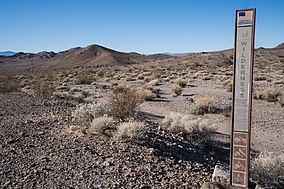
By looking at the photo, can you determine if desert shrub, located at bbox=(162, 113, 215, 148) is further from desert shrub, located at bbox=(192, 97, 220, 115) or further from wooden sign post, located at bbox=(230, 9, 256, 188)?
desert shrub, located at bbox=(192, 97, 220, 115)

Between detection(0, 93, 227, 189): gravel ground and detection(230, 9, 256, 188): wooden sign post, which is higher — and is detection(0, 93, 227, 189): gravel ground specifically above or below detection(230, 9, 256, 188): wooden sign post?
below

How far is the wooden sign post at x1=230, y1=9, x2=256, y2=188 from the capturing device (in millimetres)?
4840

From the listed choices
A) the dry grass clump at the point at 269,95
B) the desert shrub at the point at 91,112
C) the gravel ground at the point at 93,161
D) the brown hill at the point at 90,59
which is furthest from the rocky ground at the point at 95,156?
the brown hill at the point at 90,59

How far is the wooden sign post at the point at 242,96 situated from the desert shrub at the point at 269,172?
5.52 feet

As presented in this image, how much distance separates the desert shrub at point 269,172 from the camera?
6.50 meters

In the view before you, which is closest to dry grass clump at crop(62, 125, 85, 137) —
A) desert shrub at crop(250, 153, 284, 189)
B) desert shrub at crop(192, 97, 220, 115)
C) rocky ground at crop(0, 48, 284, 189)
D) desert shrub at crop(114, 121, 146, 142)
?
rocky ground at crop(0, 48, 284, 189)

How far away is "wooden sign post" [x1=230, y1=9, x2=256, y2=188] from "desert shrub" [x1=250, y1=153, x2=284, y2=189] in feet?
5.52

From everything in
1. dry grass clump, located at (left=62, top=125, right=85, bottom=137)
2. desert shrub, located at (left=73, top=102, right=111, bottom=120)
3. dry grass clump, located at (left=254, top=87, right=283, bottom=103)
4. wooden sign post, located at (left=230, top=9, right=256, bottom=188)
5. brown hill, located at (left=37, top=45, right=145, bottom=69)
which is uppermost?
brown hill, located at (left=37, top=45, right=145, bottom=69)

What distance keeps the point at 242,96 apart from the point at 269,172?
274 cm

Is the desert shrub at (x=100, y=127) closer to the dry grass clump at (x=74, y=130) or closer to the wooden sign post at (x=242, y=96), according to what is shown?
the dry grass clump at (x=74, y=130)

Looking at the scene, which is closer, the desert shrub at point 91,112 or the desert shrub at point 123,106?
the desert shrub at point 91,112

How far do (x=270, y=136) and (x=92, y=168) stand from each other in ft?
26.9

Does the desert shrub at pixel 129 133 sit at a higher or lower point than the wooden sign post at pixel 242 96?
lower

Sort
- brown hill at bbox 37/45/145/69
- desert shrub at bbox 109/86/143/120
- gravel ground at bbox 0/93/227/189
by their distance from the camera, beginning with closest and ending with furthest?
gravel ground at bbox 0/93/227/189, desert shrub at bbox 109/86/143/120, brown hill at bbox 37/45/145/69
